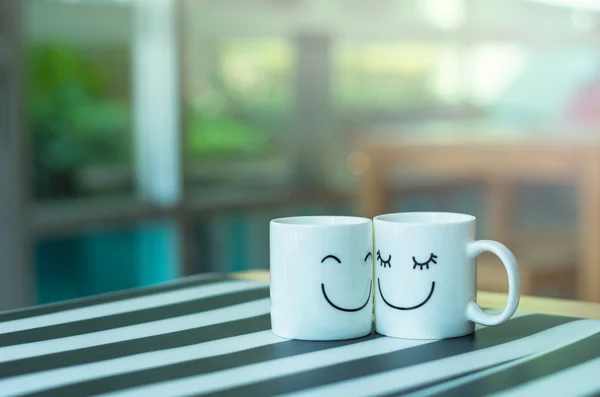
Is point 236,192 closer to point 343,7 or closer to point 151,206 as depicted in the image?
point 151,206

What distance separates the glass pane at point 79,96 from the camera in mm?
2455

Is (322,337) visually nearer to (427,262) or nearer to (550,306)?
(427,262)

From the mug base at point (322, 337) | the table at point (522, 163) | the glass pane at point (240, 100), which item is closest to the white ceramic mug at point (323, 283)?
the mug base at point (322, 337)

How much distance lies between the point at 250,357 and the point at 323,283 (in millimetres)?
87

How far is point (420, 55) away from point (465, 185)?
1.93 feet

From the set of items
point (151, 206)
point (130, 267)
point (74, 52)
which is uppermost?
point (74, 52)

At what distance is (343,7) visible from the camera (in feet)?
10.6

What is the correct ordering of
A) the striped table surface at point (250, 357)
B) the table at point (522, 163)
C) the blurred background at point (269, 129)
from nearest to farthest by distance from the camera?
the striped table surface at point (250, 357) < the table at point (522, 163) < the blurred background at point (269, 129)

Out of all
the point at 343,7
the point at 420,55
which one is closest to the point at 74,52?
the point at 343,7

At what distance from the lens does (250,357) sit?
61 cm

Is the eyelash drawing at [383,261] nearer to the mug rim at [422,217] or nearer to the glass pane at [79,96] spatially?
the mug rim at [422,217]

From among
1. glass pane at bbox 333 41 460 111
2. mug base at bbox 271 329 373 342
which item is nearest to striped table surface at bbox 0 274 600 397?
mug base at bbox 271 329 373 342

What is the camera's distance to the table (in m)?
1.92

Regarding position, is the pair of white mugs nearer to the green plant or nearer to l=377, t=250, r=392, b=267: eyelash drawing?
l=377, t=250, r=392, b=267: eyelash drawing
